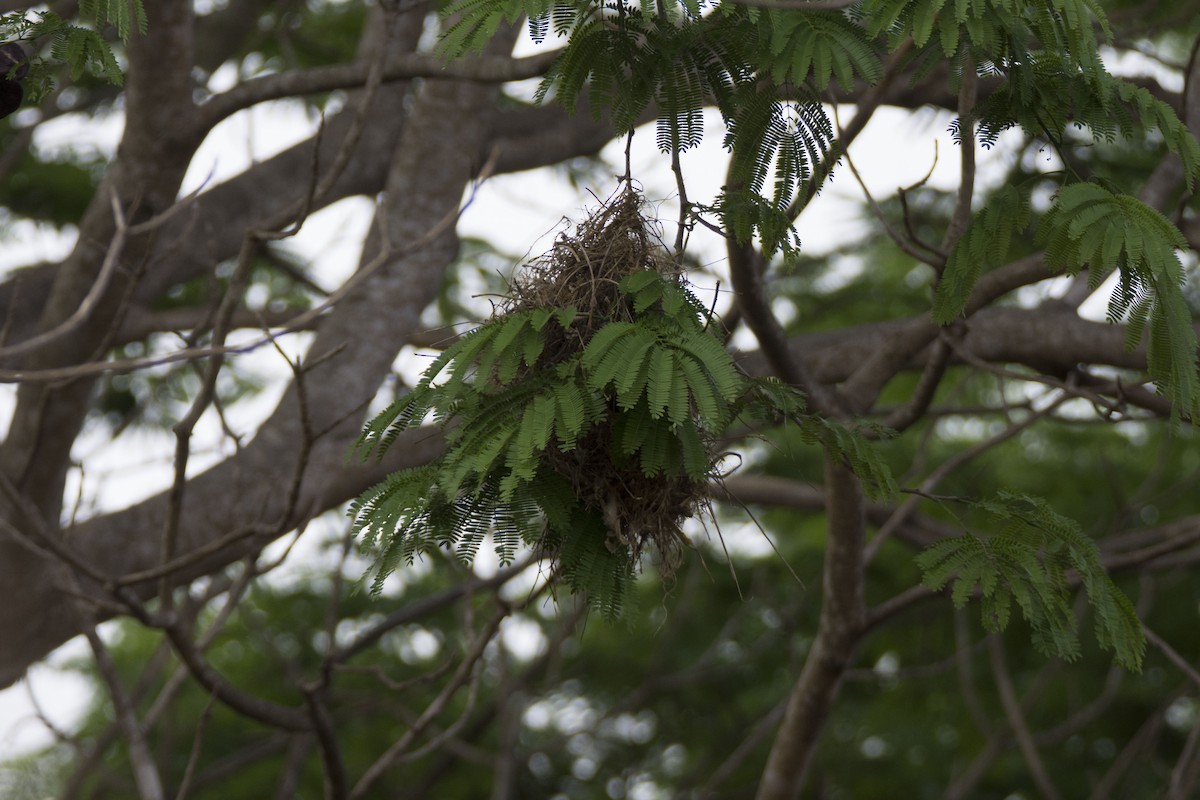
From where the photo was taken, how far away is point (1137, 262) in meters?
2.87

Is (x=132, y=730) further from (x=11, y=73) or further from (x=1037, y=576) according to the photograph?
(x=1037, y=576)

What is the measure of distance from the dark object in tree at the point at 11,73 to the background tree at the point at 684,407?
231 millimetres

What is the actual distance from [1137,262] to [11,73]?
2592mm

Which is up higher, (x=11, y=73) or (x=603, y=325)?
(x=11, y=73)

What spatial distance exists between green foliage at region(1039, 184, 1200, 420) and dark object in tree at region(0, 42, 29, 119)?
243 cm

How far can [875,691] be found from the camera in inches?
349

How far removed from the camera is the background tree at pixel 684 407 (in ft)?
10.3

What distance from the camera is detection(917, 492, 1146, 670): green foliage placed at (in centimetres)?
301

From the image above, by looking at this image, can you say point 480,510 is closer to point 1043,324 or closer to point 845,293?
point 1043,324

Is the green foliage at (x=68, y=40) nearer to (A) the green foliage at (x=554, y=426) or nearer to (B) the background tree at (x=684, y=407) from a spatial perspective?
(B) the background tree at (x=684, y=407)

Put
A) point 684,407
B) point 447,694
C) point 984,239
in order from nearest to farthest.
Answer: point 684,407, point 984,239, point 447,694

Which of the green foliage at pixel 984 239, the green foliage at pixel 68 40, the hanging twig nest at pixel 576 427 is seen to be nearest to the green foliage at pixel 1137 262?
the green foliage at pixel 984 239

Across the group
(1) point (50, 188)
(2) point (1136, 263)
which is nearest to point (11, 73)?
(2) point (1136, 263)

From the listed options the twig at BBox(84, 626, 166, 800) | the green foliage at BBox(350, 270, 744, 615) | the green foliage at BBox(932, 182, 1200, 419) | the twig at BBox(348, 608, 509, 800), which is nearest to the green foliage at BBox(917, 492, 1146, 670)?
the green foliage at BBox(932, 182, 1200, 419)
